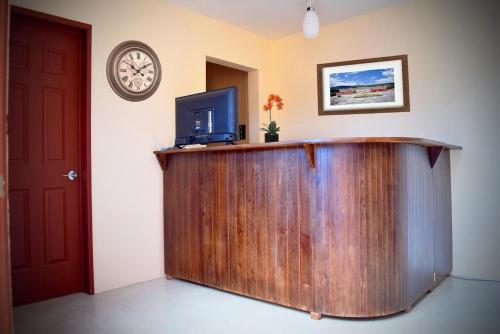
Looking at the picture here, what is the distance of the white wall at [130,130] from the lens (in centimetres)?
324

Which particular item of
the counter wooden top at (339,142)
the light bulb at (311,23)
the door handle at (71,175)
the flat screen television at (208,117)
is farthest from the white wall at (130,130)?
the light bulb at (311,23)

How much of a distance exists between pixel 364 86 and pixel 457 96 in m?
0.95

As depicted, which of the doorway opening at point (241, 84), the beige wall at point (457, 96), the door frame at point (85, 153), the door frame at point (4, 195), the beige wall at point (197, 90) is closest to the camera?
the door frame at point (4, 195)

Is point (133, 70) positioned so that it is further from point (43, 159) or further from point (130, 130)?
point (43, 159)

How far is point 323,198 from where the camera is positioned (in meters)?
2.54

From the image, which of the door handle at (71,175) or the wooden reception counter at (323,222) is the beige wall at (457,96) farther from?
the door handle at (71,175)

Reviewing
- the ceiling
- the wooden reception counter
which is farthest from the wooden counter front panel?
the ceiling

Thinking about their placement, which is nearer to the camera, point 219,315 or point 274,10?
point 219,315

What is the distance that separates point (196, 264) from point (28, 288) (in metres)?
1.35

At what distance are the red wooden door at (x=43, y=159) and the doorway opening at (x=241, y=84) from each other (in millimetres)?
1749

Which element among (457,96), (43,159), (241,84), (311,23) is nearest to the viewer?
(43,159)

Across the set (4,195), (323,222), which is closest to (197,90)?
(323,222)

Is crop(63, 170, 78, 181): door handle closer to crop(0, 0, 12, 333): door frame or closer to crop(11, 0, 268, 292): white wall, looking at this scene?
crop(11, 0, 268, 292): white wall

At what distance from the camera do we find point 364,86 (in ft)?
13.7
